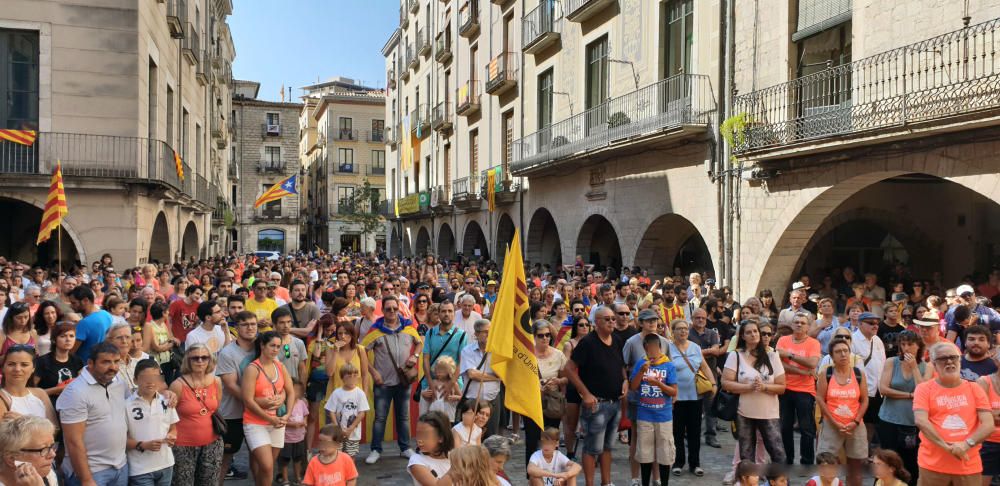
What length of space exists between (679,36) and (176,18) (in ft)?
43.6

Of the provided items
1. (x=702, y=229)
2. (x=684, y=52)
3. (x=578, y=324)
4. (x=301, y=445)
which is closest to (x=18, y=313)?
(x=301, y=445)

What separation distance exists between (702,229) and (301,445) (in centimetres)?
988

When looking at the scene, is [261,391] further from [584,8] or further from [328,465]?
[584,8]

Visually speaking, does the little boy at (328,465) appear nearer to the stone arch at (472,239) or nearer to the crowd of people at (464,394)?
the crowd of people at (464,394)

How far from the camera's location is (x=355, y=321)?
848 centimetres

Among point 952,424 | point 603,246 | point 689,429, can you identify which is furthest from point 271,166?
point 952,424

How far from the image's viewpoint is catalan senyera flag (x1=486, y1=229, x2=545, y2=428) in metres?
6.08

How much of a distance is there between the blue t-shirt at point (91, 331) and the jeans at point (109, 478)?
7.62 ft

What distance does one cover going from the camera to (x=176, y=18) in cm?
2094

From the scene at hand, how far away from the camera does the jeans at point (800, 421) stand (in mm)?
7133

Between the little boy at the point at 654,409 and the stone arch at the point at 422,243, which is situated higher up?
the stone arch at the point at 422,243

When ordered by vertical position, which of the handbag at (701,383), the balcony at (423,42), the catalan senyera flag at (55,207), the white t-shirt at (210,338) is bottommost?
the handbag at (701,383)

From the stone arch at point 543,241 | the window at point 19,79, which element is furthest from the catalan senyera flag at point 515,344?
the stone arch at point 543,241

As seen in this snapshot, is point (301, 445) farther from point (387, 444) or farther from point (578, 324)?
point (578, 324)
